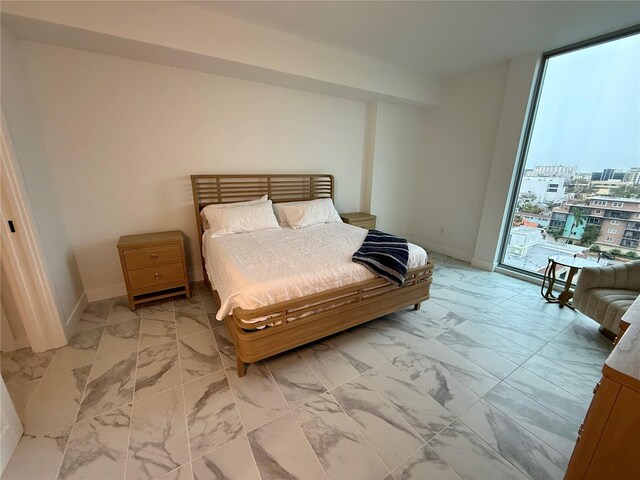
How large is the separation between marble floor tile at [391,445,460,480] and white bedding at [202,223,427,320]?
106cm

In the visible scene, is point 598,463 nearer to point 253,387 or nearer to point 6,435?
point 253,387

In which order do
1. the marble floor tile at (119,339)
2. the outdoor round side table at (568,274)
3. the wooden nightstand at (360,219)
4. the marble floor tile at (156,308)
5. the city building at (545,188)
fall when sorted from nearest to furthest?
the marble floor tile at (119,339) < the marble floor tile at (156,308) < the outdoor round side table at (568,274) < the city building at (545,188) < the wooden nightstand at (360,219)

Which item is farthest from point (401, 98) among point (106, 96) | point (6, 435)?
point (6, 435)

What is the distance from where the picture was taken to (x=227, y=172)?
3135mm

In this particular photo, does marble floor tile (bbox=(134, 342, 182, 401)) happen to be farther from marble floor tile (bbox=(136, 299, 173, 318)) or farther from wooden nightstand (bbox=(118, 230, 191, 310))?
wooden nightstand (bbox=(118, 230, 191, 310))

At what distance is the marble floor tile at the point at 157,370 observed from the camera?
1.71m

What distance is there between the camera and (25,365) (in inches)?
73.2

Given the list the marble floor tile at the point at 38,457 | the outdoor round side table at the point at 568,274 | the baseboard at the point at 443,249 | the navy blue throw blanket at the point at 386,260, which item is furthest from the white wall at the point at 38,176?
the baseboard at the point at 443,249

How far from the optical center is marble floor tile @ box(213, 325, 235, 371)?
195 centimetres

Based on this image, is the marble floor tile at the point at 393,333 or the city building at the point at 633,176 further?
the city building at the point at 633,176

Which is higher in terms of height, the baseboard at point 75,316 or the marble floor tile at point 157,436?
the baseboard at point 75,316

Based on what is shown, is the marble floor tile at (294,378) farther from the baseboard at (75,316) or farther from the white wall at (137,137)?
the white wall at (137,137)

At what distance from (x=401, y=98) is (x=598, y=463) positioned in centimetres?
388

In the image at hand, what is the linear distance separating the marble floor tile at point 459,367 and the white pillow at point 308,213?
6.01ft
